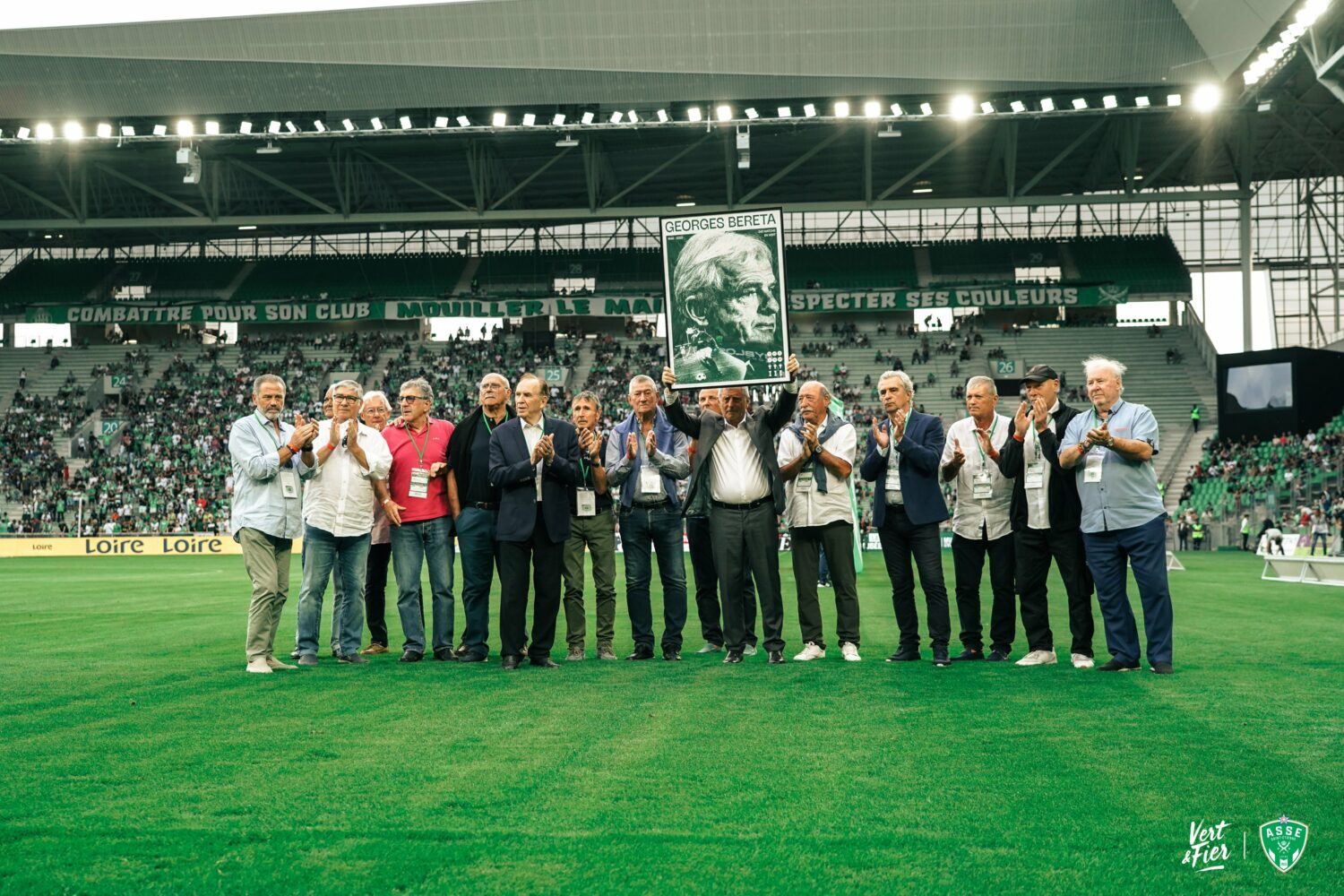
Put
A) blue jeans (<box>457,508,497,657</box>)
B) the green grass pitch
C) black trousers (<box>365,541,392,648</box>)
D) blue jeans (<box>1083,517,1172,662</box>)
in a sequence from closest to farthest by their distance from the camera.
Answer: the green grass pitch < blue jeans (<box>1083,517,1172,662</box>) < blue jeans (<box>457,508,497,657</box>) < black trousers (<box>365,541,392,648</box>)

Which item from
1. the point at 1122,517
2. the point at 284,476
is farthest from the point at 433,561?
the point at 1122,517

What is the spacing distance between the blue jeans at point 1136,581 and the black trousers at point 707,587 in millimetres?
2360

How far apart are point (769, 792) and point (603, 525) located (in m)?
4.47

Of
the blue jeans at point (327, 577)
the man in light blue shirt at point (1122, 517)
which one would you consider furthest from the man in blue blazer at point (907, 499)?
the blue jeans at point (327, 577)

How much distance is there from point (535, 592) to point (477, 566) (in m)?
0.69

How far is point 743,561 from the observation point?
801 centimetres

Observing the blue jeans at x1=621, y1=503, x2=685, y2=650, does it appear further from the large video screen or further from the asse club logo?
the large video screen

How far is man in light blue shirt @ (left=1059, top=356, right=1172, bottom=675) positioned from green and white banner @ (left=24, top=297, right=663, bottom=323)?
4458 cm

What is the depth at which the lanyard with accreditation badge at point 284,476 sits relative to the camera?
7.75 metres

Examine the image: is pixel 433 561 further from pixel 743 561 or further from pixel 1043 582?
pixel 1043 582

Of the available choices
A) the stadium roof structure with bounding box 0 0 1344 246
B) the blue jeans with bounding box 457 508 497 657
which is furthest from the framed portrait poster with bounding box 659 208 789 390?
the stadium roof structure with bounding box 0 0 1344 246

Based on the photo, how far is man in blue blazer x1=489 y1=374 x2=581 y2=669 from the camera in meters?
7.81

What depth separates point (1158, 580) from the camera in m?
7.27

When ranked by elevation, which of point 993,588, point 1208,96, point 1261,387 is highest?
point 1208,96
